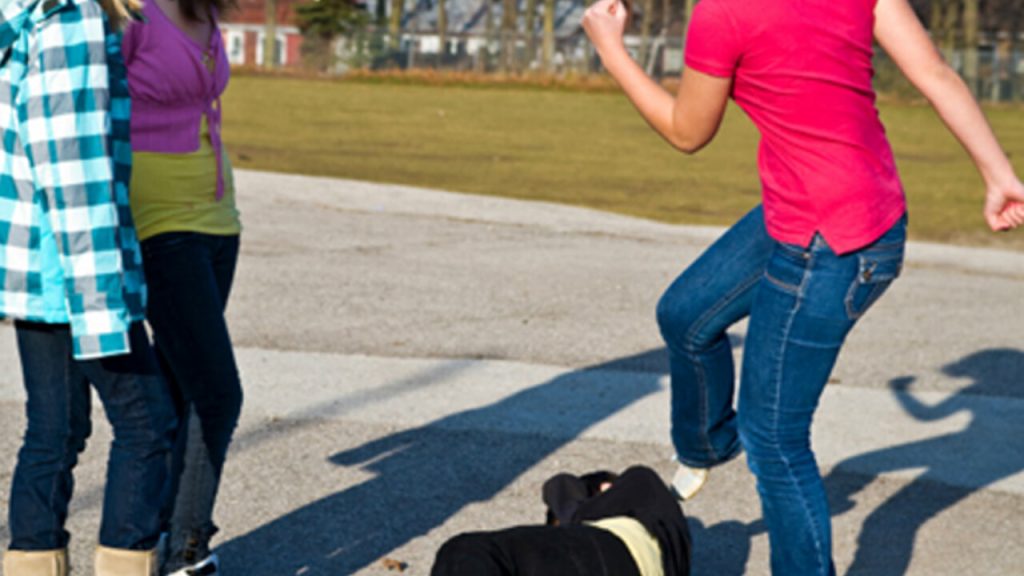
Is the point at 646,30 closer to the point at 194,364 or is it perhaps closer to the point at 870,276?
the point at 194,364

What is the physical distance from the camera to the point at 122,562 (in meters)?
3.80

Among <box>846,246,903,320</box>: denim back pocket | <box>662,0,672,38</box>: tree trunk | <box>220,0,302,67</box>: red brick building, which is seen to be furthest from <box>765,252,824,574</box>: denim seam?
<box>220,0,302,67</box>: red brick building

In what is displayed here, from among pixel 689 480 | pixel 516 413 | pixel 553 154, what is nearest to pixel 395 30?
pixel 553 154

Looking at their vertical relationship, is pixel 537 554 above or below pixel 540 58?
above

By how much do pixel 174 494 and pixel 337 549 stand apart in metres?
0.69

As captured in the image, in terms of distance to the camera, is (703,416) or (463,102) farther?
(463,102)

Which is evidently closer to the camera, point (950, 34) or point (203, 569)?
point (203, 569)

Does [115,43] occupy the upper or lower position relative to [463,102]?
upper

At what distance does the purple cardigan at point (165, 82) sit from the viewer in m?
3.82

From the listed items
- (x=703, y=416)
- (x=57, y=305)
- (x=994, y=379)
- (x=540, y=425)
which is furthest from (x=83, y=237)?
(x=994, y=379)

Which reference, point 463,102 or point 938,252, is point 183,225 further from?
point 463,102

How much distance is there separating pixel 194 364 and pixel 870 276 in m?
1.70

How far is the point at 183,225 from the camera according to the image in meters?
3.98

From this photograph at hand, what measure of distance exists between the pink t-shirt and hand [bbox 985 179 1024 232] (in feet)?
0.76
